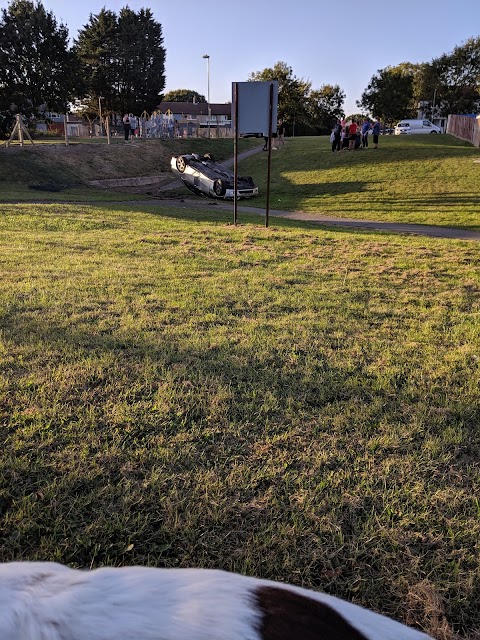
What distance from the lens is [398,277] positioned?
696cm

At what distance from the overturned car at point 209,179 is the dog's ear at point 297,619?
19054mm

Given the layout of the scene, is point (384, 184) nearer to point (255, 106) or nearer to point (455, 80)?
point (255, 106)

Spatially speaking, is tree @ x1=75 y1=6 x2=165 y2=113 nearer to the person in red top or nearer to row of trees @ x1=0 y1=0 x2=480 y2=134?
row of trees @ x1=0 y1=0 x2=480 y2=134

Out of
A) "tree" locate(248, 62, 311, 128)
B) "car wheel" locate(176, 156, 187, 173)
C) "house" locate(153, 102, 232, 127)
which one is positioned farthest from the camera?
"house" locate(153, 102, 232, 127)

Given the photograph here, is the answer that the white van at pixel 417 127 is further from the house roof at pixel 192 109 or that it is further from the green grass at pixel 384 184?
the house roof at pixel 192 109

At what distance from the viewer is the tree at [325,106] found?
69625 millimetres

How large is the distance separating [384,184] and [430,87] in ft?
213

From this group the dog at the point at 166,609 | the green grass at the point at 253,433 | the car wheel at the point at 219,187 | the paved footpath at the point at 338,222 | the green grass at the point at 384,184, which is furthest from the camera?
the car wheel at the point at 219,187

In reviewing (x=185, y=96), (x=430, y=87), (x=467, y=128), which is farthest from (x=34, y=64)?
(x=185, y=96)

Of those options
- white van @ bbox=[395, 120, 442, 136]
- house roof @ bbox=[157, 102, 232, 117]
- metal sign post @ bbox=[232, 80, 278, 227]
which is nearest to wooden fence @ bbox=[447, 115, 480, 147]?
white van @ bbox=[395, 120, 442, 136]

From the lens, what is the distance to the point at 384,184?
20.4m

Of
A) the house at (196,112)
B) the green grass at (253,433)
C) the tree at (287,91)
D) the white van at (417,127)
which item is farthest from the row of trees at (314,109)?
the green grass at (253,433)

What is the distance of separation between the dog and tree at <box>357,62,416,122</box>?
77.2 metres

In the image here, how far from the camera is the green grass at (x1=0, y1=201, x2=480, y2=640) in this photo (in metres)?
2.13
